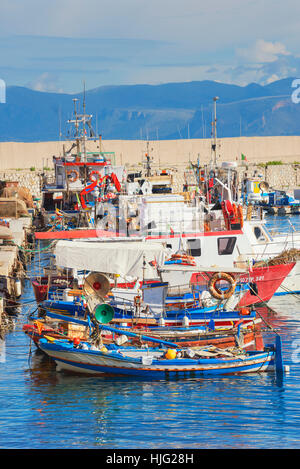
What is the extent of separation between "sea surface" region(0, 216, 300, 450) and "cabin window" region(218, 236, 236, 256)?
7.88 m

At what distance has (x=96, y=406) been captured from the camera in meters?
20.8

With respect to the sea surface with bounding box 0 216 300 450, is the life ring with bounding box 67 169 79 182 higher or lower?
higher

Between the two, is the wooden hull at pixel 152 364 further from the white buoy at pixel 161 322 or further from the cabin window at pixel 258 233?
the cabin window at pixel 258 233

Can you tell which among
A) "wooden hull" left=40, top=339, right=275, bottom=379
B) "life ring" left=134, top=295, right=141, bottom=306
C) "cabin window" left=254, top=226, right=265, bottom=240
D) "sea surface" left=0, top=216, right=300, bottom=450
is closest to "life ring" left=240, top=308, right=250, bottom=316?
"sea surface" left=0, top=216, right=300, bottom=450

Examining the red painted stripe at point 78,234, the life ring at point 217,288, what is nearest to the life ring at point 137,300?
the life ring at point 217,288

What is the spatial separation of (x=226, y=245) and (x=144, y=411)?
12991 mm

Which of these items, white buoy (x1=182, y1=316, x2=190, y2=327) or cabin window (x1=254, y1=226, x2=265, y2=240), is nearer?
white buoy (x1=182, y1=316, x2=190, y2=327)

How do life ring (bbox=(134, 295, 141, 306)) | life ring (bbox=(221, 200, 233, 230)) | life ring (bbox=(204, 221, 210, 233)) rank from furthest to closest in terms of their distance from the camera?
life ring (bbox=(204, 221, 210, 233)) → life ring (bbox=(221, 200, 233, 230)) → life ring (bbox=(134, 295, 141, 306))

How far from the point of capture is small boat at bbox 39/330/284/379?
73.6 ft

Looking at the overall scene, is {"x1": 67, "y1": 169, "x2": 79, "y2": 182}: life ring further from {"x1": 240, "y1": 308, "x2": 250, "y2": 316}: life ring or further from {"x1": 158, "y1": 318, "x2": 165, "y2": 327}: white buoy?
{"x1": 240, "y1": 308, "x2": 250, "y2": 316}: life ring

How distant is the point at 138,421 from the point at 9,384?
485cm

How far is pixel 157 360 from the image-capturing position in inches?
883
